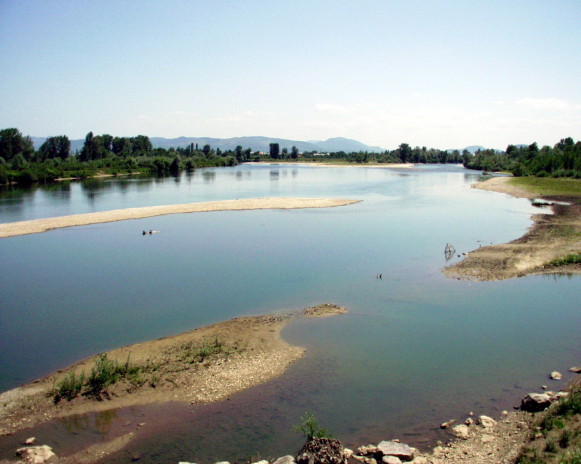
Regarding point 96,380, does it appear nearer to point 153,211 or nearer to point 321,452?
point 321,452

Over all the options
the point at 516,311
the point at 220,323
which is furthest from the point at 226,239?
the point at 516,311

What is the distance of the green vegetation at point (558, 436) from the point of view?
722cm

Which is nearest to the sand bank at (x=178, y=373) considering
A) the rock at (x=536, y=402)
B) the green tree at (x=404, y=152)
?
the rock at (x=536, y=402)

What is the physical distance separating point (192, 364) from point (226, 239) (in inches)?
702

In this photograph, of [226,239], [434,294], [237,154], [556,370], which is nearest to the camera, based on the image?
[556,370]

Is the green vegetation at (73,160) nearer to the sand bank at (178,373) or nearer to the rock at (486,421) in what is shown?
the sand bank at (178,373)

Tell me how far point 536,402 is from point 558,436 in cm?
196

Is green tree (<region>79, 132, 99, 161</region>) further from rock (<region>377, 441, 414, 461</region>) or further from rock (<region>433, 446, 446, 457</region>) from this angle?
rock (<region>433, 446, 446, 457</region>)

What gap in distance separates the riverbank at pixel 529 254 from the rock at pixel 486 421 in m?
11.6

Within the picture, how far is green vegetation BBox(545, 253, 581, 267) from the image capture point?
21.6 meters

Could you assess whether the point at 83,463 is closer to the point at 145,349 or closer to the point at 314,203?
the point at 145,349

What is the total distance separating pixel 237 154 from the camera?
617 ft

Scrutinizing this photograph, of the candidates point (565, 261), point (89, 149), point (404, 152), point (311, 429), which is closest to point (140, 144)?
point (89, 149)

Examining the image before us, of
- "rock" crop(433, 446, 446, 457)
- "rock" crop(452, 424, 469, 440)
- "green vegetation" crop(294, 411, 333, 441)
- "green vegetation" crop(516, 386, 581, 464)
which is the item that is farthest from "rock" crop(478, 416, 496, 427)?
"green vegetation" crop(294, 411, 333, 441)
